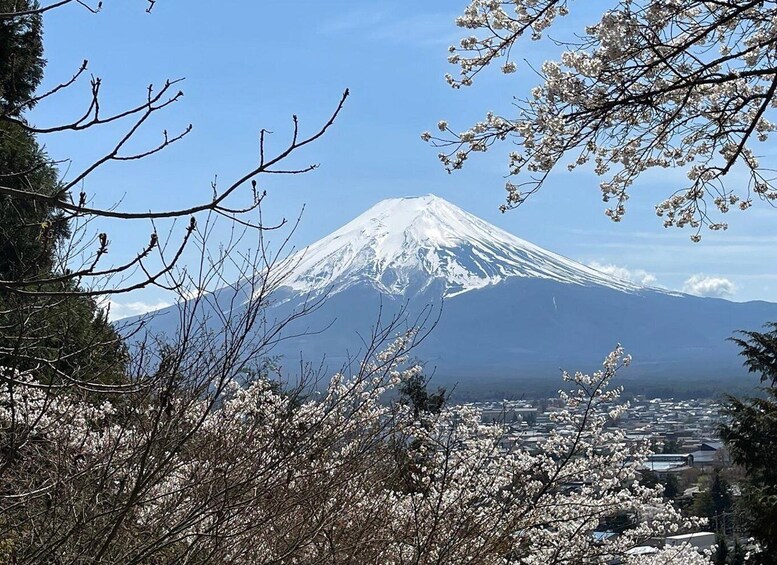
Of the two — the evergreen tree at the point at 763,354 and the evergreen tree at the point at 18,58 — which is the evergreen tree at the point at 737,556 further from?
the evergreen tree at the point at 18,58

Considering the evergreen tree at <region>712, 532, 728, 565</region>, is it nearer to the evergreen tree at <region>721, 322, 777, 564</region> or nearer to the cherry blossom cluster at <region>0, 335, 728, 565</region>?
the evergreen tree at <region>721, 322, 777, 564</region>

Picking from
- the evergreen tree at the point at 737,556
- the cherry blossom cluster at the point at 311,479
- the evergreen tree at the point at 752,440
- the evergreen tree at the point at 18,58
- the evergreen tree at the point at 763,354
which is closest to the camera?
the evergreen tree at the point at 18,58

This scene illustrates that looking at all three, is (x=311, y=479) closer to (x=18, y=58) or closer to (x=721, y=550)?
(x=18, y=58)

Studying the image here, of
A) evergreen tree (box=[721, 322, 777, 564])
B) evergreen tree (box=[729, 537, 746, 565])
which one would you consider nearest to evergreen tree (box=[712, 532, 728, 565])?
evergreen tree (box=[729, 537, 746, 565])

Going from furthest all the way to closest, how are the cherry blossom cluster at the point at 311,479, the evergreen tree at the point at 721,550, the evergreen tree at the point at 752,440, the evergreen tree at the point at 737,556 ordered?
the evergreen tree at the point at 721,550 → the evergreen tree at the point at 737,556 → the evergreen tree at the point at 752,440 → the cherry blossom cluster at the point at 311,479

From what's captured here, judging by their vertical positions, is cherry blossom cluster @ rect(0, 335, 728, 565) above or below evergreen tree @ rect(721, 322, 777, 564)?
above

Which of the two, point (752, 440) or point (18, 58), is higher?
point (18, 58)

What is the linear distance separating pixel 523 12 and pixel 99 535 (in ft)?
9.91

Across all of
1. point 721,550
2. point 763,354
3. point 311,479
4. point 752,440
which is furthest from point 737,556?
point 311,479

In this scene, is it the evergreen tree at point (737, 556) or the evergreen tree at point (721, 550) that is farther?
the evergreen tree at point (721, 550)

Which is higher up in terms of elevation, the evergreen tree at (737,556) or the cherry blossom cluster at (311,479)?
the cherry blossom cluster at (311,479)

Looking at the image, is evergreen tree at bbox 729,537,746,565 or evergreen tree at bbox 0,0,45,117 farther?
evergreen tree at bbox 729,537,746,565

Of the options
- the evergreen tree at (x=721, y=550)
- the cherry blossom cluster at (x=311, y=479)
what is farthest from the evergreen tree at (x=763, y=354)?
the cherry blossom cluster at (x=311, y=479)

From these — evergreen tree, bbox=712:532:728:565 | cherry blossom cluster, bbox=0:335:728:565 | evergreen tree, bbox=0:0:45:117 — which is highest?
evergreen tree, bbox=0:0:45:117
